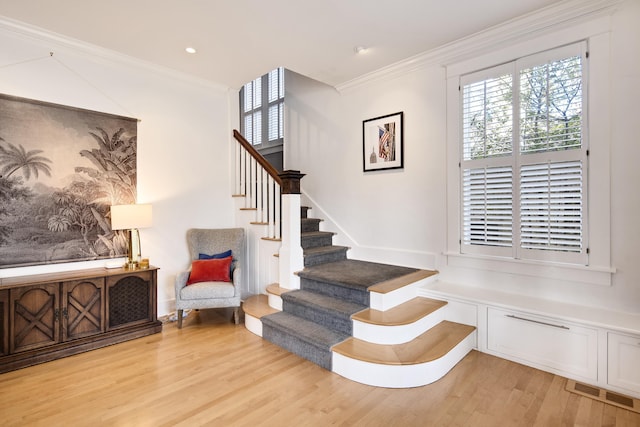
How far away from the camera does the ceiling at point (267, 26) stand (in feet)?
8.98

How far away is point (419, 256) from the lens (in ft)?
12.4

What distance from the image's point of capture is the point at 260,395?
2.28 metres

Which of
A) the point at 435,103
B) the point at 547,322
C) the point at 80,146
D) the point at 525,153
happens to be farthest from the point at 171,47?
the point at 547,322

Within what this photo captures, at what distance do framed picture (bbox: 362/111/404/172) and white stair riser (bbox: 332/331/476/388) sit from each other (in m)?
2.30

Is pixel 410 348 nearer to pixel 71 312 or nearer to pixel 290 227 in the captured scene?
pixel 290 227

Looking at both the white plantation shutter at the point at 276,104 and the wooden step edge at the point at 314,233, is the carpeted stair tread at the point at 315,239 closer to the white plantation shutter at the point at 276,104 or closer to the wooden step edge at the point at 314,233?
the wooden step edge at the point at 314,233

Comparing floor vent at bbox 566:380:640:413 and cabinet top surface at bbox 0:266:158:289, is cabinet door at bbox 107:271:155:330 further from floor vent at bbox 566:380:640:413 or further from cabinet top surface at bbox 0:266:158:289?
floor vent at bbox 566:380:640:413

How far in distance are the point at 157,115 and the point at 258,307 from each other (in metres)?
2.63

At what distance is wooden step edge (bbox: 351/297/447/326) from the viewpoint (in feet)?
8.87

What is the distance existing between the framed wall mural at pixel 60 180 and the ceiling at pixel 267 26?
33.0 inches

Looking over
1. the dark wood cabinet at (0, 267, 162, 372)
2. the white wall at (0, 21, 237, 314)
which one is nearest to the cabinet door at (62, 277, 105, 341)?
the dark wood cabinet at (0, 267, 162, 372)

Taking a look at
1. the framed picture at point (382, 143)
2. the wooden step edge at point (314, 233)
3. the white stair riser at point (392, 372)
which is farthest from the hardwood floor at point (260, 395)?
the framed picture at point (382, 143)

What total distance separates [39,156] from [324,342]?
3216 mm

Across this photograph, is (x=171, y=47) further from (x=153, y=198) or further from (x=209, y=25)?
(x=153, y=198)
